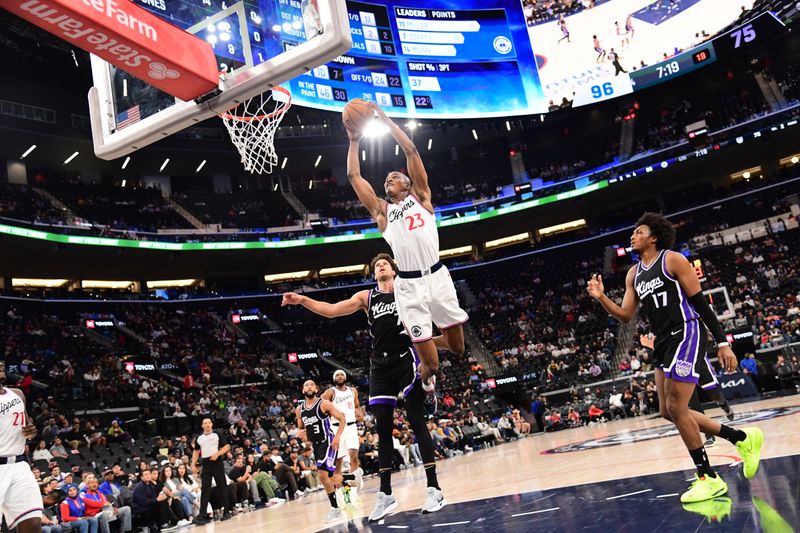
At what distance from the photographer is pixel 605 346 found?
89.7 feet


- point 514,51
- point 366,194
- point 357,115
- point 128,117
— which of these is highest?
point 514,51

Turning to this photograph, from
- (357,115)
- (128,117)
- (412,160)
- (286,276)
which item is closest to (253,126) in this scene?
(128,117)

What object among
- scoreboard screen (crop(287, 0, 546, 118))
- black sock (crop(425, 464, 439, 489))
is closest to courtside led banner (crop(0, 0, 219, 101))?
black sock (crop(425, 464, 439, 489))

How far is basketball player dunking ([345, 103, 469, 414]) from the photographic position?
17.1 ft

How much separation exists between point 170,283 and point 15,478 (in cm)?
2934

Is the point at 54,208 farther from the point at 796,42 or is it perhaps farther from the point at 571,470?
the point at 796,42

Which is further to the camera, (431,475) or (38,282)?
(38,282)

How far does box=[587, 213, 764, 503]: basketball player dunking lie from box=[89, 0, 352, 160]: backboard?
3.23 m

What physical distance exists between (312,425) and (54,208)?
2254cm

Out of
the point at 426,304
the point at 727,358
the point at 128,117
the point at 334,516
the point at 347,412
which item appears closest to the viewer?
the point at 727,358

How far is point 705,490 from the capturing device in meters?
4.35

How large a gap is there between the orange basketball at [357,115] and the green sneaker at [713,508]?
140 inches

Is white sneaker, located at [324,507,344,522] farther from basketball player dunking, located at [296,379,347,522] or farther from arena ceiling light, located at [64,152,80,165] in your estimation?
arena ceiling light, located at [64,152,80,165]

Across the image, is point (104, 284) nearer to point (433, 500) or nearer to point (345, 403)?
point (345, 403)
